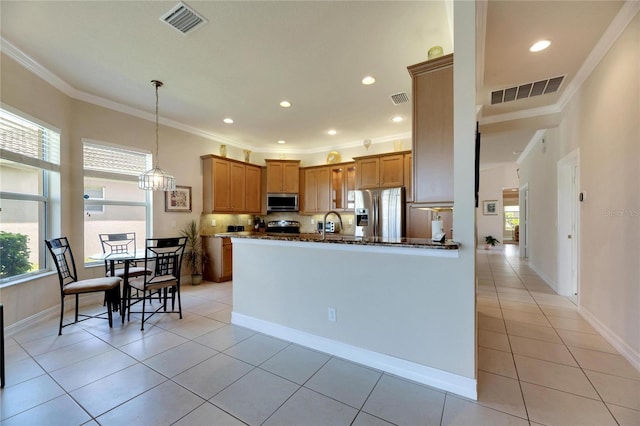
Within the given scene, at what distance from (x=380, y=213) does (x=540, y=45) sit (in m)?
3.05

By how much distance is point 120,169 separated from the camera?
4215 mm

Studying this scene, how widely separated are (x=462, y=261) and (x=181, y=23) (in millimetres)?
3015

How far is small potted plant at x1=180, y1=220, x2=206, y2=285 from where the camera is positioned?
4954 millimetres

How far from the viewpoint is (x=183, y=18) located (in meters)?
2.28

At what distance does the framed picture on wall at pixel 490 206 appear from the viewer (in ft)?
33.9

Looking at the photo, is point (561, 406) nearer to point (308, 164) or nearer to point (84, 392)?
point (84, 392)

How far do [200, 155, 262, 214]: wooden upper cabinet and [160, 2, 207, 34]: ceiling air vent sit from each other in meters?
2.97

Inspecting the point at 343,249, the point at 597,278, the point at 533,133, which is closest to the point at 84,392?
the point at 343,249

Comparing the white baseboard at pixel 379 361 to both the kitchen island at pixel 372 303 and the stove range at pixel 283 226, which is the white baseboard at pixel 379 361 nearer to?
the kitchen island at pixel 372 303

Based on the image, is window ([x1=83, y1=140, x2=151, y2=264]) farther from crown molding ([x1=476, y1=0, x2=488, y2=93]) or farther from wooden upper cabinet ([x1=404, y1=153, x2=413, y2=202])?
crown molding ([x1=476, y1=0, x2=488, y2=93])

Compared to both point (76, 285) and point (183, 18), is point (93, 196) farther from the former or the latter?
point (183, 18)

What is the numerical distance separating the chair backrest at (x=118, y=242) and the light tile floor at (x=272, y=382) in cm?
125

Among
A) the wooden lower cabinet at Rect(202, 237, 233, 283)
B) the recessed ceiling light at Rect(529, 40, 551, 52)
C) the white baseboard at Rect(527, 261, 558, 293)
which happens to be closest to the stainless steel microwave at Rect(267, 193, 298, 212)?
the wooden lower cabinet at Rect(202, 237, 233, 283)

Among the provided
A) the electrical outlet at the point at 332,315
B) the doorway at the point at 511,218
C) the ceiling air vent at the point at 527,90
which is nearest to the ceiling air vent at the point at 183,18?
the electrical outlet at the point at 332,315
